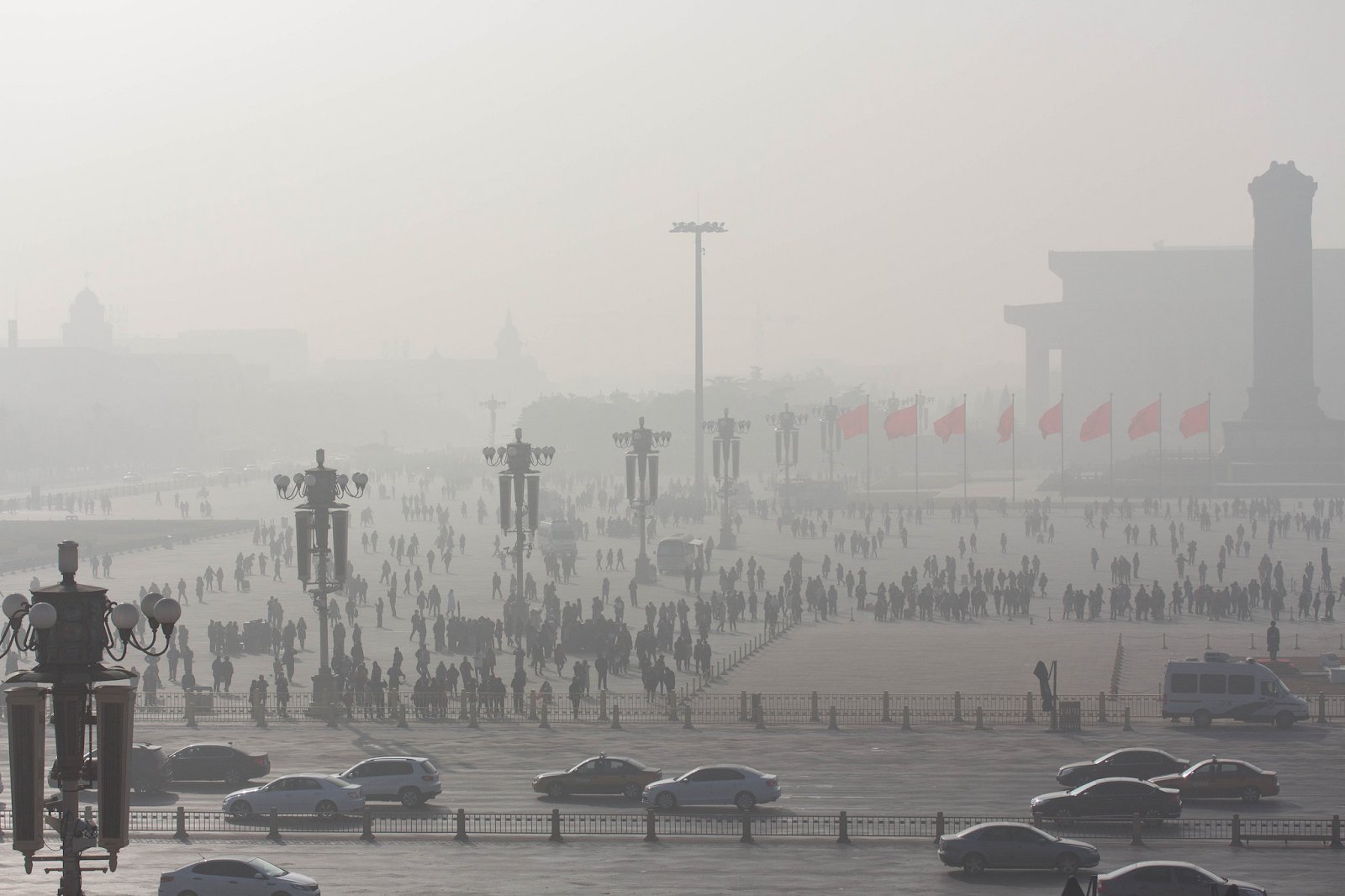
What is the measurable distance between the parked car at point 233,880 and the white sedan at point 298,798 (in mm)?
4268

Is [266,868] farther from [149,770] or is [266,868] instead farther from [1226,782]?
[1226,782]

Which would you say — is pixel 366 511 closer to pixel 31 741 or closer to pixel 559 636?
pixel 559 636

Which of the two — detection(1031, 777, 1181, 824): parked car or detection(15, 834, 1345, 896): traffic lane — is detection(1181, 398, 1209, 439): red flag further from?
detection(15, 834, 1345, 896): traffic lane

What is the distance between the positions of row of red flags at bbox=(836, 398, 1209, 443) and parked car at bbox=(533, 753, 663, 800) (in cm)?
5865

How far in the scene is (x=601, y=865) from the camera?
60.6ft

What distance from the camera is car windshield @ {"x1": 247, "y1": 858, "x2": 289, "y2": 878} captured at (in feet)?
54.0

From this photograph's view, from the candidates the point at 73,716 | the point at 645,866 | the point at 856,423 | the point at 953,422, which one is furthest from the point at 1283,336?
the point at 73,716

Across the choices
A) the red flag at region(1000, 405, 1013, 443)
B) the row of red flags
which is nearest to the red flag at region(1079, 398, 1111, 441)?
the row of red flags

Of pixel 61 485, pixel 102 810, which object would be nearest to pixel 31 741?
Result: pixel 102 810

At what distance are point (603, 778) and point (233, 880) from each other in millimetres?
6484

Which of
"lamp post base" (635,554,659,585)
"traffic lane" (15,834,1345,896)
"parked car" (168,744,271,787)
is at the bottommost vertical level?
"traffic lane" (15,834,1345,896)

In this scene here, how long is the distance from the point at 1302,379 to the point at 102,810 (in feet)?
301

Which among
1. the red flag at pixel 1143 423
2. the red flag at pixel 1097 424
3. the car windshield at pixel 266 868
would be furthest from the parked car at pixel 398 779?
the red flag at pixel 1143 423

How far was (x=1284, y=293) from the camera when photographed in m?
93.4
